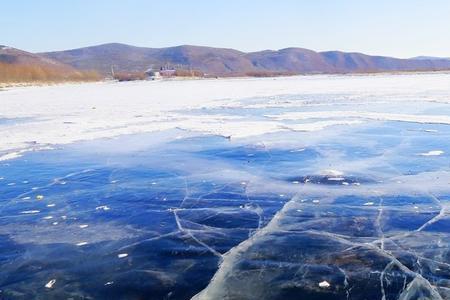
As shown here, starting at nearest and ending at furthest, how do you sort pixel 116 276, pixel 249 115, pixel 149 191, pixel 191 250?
pixel 116 276
pixel 191 250
pixel 149 191
pixel 249 115

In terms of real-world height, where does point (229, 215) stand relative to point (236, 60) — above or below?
above

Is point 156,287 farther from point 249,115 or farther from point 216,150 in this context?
point 249,115

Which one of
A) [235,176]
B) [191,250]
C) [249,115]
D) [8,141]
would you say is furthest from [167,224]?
[249,115]

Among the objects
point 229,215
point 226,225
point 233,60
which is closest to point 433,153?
point 229,215

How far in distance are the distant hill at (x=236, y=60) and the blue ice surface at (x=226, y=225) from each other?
140 m

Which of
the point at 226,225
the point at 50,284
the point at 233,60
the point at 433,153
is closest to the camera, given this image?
the point at 50,284

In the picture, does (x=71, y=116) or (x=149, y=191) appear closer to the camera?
(x=149, y=191)

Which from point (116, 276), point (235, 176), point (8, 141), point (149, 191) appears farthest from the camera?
point (8, 141)

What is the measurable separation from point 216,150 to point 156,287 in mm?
5325

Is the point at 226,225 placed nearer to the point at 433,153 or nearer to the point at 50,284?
the point at 50,284

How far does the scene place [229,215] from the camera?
4859 mm

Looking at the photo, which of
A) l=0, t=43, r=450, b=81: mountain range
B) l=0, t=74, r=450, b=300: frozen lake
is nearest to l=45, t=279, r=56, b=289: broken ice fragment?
l=0, t=74, r=450, b=300: frozen lake

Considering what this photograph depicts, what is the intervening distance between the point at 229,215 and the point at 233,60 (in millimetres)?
155146

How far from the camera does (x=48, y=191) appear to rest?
6.00m
